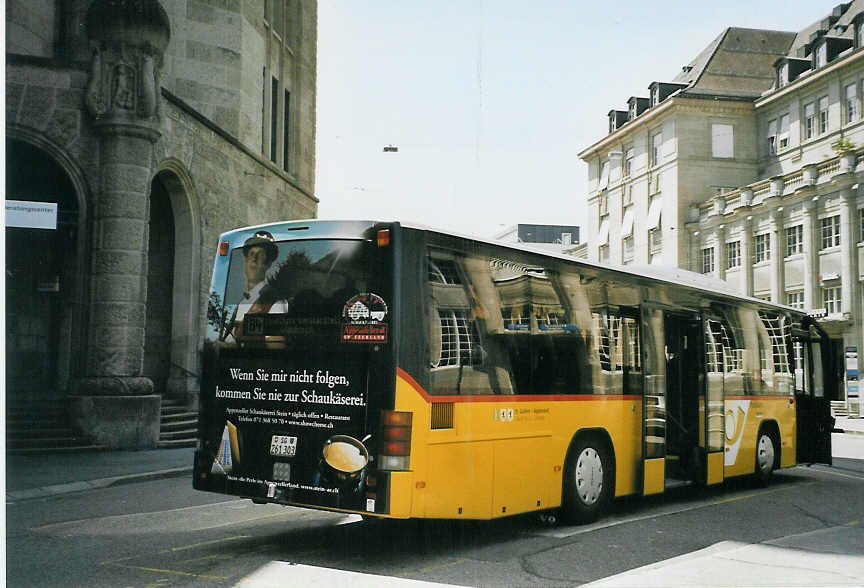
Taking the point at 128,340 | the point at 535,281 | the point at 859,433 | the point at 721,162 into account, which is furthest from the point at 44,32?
the point at 859,433

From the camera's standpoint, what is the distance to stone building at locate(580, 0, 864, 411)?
89.0 feet

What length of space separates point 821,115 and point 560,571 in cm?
3413

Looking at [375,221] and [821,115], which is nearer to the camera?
[375,221]

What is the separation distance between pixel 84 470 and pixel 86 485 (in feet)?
4.39

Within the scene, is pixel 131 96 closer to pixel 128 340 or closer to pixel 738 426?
pixel 128 340

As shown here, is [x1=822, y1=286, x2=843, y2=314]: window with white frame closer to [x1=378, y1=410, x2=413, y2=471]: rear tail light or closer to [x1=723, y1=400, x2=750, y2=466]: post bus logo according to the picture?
Result: [x1=723, y1=400, x2=750, y2=466]: post bus logo

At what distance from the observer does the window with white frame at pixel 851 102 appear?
33.8 meters

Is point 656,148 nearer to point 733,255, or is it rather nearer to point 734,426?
point 734,426

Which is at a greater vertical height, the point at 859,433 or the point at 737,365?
the point at 737,365

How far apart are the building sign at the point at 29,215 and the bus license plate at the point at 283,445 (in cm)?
557

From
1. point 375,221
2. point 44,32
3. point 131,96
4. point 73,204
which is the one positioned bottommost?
point 375,221

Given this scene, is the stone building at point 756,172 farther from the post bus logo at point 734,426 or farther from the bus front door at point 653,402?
the bus front door at point 653,402

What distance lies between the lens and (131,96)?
59.0 feet

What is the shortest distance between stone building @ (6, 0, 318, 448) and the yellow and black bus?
968cm
